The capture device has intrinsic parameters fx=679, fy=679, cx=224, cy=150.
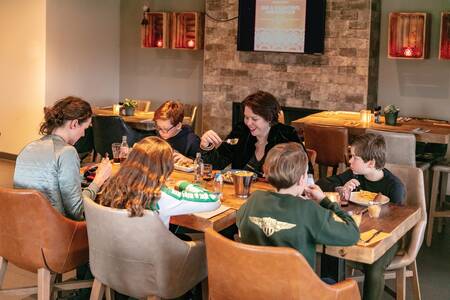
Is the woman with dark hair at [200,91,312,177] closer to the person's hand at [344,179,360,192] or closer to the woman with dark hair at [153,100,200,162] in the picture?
the woman with dark hair at [153,100,200,162]

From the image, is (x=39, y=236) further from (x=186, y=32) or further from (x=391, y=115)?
(x=186, y=32)

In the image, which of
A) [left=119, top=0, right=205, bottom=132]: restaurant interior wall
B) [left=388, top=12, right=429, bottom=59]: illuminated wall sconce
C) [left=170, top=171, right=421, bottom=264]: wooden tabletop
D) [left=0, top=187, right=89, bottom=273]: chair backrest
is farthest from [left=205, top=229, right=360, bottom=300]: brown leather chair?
[left=119, top=0, right=205, bottom=132]: restaurant interior wall

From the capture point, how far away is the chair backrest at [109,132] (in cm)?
598

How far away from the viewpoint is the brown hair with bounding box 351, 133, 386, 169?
3.45 meters

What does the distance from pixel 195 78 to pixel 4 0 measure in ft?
7.80

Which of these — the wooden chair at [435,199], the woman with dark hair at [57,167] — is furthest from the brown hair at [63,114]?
the wooden chair at [435,199]

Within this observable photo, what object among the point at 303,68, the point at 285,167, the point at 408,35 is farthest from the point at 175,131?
the point at 408,35

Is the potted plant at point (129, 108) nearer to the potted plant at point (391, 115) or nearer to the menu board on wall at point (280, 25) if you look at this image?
the menu board on wall at point (280, 25)

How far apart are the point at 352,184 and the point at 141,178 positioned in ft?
3.58

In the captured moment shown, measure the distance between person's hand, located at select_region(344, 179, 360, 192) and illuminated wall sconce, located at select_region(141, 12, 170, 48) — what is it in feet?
16.4

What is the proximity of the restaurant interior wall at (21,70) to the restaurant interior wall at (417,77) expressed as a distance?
3743 millimetres

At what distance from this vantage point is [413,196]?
3.59 m

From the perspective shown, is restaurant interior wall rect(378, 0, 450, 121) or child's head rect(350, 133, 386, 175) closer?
child's head rect(350, 133, 386, 175)

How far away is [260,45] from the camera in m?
7.27
